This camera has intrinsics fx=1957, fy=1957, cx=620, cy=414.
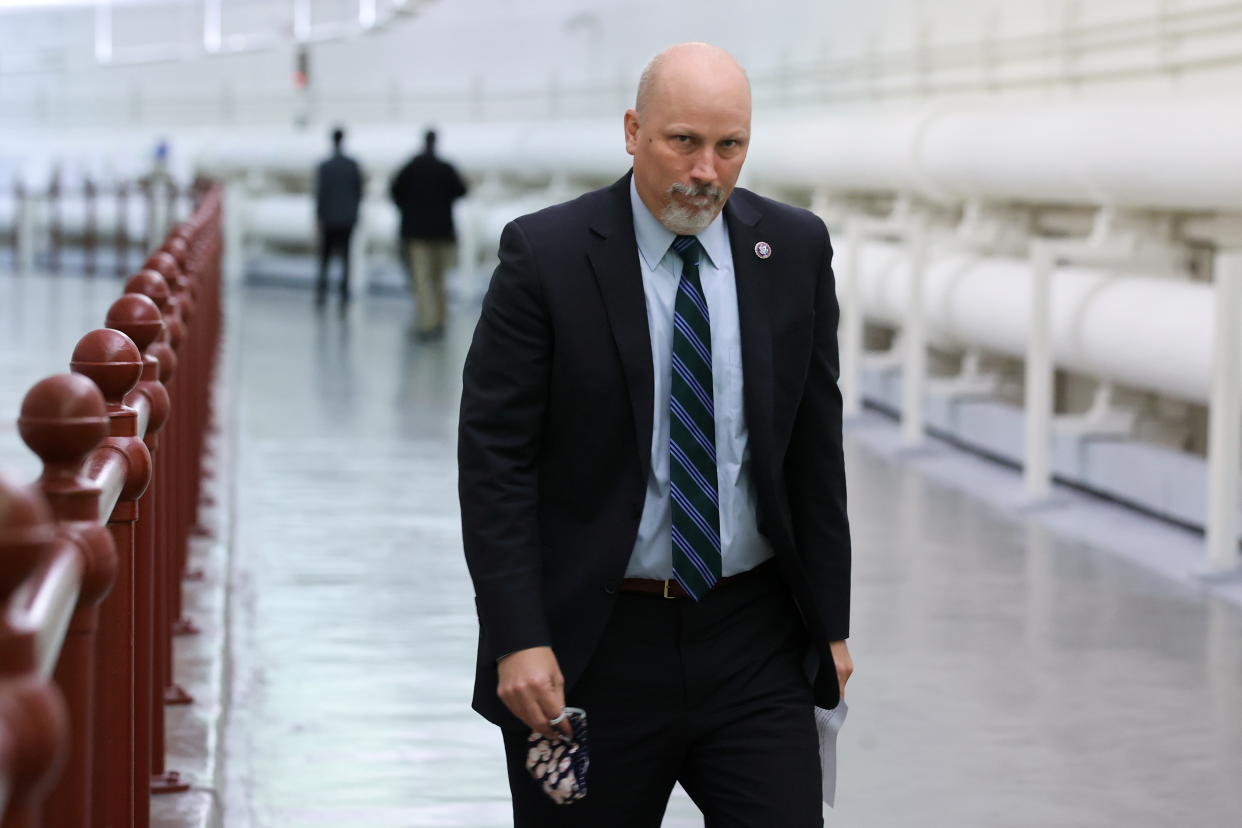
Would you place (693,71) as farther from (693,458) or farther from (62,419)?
(62,419)

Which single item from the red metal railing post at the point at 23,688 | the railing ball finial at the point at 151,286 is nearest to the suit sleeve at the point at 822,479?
the red metal railing post at the point at 23,688

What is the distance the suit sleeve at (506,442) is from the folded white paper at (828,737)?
41 centimetres

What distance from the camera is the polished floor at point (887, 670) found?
12.0 ft

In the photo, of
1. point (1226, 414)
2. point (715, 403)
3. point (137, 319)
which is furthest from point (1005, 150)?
point (715, 403)

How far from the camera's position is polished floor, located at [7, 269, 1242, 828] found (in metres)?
3.65

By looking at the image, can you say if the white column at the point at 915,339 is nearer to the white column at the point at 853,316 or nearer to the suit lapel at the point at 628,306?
the white column at the point at 853,316

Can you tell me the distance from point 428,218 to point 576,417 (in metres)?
12.2

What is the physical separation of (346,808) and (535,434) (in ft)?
5.17

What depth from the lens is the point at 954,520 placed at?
673 cm

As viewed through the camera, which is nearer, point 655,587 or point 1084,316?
point 655,587

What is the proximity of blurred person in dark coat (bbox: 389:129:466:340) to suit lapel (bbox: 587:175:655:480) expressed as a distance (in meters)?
11.9

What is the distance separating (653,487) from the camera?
221 centimetres

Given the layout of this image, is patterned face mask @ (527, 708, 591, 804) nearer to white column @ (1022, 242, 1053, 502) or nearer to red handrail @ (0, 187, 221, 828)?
red handrail @ (0, 187, 221, 828)

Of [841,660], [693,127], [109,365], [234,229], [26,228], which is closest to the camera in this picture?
[693,127]
